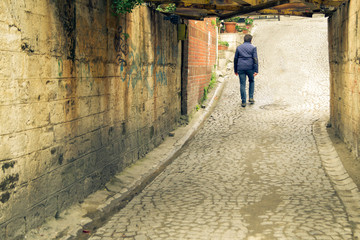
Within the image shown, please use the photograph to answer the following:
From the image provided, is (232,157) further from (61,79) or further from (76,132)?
(61,79)

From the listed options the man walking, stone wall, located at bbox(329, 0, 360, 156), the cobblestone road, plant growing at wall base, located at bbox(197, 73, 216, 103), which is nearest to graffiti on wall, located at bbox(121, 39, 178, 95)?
the cobblestone road

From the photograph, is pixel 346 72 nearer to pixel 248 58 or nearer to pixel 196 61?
pixel 248 58

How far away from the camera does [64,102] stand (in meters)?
4.52

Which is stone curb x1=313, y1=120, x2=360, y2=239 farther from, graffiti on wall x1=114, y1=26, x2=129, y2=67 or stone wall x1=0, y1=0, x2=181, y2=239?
graffiti on wall x1=114, y1=26, x2=129, y2=67

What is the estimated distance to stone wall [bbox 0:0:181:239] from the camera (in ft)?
11.9

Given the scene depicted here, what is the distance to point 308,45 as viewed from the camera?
1938 cm

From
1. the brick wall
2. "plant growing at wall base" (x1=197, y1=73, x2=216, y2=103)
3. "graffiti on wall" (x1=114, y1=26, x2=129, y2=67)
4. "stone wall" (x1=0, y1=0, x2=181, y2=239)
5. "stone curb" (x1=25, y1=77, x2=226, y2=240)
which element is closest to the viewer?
"stone wall" (x1=0, y1=0, x2=181, y2=239)

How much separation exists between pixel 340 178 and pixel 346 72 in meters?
2.37

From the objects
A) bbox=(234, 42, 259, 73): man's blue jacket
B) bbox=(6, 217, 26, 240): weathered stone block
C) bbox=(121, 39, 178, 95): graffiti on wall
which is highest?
bbox=(234, 42, 259, 73): man's blue jacket

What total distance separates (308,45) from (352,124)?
42.5ft

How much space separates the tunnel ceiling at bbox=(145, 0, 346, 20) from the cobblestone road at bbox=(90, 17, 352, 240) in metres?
2.48

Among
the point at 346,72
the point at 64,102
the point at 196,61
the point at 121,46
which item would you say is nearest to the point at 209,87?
the point at 196,61

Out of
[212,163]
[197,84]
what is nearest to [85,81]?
[212,163]

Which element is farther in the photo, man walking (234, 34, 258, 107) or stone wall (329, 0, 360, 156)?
man walking (234, 34, 258, 107)
